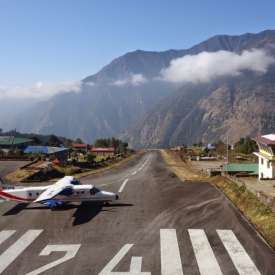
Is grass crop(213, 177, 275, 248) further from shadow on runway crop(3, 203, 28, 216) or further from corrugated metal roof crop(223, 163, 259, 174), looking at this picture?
corrugated metal roof crop(223, 163, 259, 174)

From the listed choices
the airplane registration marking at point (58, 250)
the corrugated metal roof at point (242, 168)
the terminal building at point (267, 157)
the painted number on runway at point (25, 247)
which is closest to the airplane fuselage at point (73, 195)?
the painted number on runway at point (25, 247)

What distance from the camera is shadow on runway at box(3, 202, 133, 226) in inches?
1718

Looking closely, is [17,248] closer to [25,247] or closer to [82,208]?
[25,247]

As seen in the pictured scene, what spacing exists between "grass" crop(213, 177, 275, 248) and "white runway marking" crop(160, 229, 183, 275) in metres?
7.53

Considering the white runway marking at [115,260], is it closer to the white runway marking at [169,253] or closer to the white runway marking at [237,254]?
the white runway marking at [169,253]

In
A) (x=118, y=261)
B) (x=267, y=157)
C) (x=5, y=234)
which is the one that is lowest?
(x=5, y=234)

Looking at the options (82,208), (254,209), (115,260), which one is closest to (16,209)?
(82,208)

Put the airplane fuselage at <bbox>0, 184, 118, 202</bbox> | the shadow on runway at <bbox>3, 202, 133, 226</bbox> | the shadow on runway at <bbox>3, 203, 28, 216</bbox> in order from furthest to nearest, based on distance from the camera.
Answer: the airplane fuselage at <bbox>0, 184, 118, 202</bbox> < the shadow on runway at <bbox>3, 203, 28, 216</bbox> < the shadow on runway at <bbox>3, 202, 133, 226</bbox>

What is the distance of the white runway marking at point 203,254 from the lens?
2733 centimetres

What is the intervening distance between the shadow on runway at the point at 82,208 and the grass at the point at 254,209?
1313 cm

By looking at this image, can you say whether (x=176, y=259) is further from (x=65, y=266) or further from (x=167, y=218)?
(x=167, y=218)

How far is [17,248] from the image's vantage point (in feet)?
107

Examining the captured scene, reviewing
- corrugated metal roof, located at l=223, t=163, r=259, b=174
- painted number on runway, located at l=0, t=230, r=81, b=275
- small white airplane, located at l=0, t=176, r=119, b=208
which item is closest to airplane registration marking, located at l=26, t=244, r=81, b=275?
painted number on runway, located at l=0, t=230, r=81, b=275

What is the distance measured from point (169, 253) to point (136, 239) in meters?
4.60
